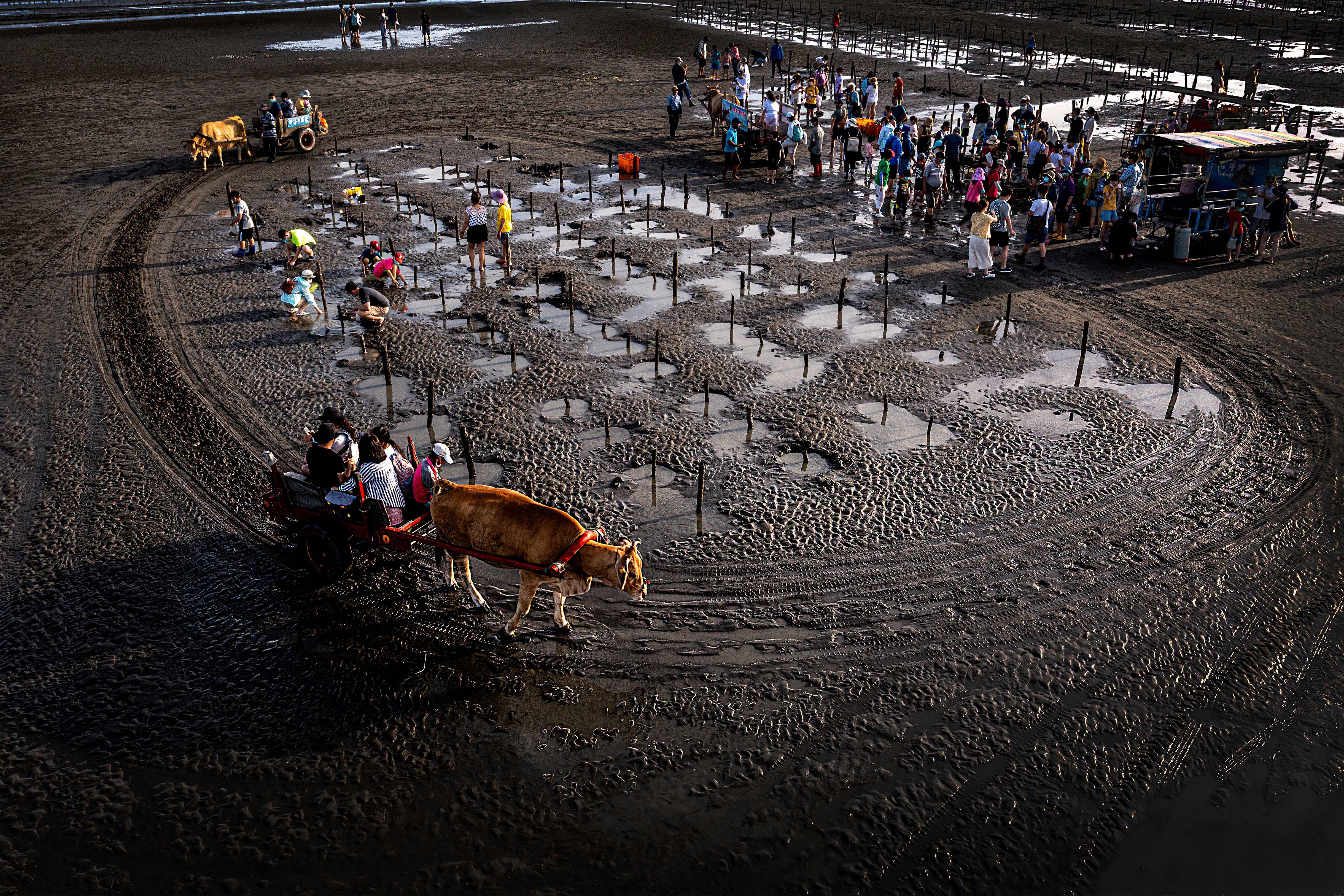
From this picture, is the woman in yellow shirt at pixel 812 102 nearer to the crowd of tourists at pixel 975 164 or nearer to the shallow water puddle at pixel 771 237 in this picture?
→ the crowd of tourists at pixel 975 164

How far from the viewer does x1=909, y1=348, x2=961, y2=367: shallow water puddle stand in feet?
50.7

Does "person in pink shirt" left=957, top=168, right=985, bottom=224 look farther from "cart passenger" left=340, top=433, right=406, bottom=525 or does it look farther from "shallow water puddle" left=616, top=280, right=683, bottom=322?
"cart passenger" left=340, top=433, right=406, bottom=525

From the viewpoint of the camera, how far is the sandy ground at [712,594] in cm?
745

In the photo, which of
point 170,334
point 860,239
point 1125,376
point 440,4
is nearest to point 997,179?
point 860,239

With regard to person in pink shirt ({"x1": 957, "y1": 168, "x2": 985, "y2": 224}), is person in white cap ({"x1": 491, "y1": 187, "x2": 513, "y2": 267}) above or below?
below

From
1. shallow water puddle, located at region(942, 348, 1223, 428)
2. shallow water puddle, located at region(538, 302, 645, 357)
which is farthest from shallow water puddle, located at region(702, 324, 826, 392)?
shallow water puddle, located at region(942, 348, 1223, 428)

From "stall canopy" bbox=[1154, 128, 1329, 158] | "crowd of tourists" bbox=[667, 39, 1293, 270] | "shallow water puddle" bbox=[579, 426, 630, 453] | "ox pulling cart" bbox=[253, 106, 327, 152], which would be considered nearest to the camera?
"shallow water puddle" bbox=[579, 426, 630, 453]

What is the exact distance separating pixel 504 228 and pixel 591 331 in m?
4.00

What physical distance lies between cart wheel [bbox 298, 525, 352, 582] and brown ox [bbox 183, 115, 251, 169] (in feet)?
71.3

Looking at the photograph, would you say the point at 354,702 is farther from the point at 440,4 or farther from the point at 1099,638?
the point at 440,4

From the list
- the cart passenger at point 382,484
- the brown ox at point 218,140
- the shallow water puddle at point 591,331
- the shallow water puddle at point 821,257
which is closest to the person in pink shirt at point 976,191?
the shallow water puddle at point 821,257

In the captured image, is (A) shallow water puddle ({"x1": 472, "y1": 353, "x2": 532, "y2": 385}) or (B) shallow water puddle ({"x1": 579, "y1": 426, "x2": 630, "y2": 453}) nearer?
(B) shallow water puddle ({"x1": 579, "y1": 426, "x2": 630, "y2": 453})

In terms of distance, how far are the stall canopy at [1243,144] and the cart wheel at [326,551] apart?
1872 cm

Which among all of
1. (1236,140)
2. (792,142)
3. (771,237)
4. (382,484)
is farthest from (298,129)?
(1236,140)
